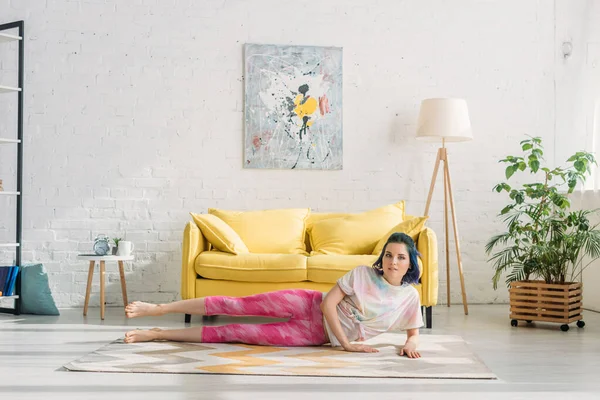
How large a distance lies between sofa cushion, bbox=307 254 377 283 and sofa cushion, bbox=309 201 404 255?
42 centimetres

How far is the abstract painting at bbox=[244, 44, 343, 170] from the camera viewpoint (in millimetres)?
6367

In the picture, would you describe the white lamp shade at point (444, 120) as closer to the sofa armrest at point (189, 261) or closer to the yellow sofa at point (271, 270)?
the yellow sofa at point (271, 270)

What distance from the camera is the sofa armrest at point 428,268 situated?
16.6 ft

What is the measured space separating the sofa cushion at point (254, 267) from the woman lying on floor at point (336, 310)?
101 centimetres

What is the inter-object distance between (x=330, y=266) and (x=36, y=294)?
2244mm

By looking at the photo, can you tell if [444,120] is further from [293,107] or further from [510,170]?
[293,107]

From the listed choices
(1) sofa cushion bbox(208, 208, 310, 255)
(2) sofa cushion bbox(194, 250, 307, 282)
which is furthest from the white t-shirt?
(1) sofa cushion bbox(208, 208, 310, 255)

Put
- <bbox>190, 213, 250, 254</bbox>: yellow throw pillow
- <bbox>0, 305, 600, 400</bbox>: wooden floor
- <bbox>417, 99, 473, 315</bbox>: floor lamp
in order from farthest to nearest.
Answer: <bbox>417, 99, 473, 315</bbox>: floor lamp
<bbox>190, 213, 250, 254</bbox>: yellow throw pillow
<bbox>0, 305, 600, 400</bbox>: wooden floor

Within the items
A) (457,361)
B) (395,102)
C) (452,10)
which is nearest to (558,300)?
(457,361)

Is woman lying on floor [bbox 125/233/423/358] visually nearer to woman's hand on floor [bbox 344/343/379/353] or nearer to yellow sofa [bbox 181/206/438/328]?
woman's hand on floor [bbox 344/343/379/353]

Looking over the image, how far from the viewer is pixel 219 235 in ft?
17.6

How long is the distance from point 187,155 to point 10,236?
5.17 ft

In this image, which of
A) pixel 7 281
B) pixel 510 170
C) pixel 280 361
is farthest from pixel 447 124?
pixel 7 281

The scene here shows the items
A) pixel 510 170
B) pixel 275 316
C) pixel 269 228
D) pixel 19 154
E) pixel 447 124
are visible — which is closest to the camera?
pixel 275 316
